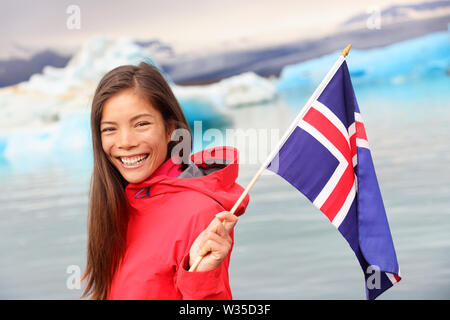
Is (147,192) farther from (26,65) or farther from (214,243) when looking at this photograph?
(26,65)

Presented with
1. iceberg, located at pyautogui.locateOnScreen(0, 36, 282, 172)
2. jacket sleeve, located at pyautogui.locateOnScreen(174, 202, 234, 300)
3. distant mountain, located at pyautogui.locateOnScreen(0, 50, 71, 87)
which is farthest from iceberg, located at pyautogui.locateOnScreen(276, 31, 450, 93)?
jacket sleeve, located at pyautogui.locateOnScreen(174, 202, 234, 300)

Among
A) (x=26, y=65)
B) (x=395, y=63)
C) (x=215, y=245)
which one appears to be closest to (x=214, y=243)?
(x=215, y=245)

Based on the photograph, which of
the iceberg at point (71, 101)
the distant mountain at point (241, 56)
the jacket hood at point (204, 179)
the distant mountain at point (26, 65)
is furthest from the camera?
the distant mountain at point (26, 65)

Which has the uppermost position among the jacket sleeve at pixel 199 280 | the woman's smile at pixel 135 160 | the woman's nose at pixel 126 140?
the woman's nose at pixel 126 140

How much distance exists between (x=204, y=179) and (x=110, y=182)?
0.20m

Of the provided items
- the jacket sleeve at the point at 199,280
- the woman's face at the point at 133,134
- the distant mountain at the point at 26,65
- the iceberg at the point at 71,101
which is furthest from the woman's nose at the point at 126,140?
the distant mountain at the point at 26,65

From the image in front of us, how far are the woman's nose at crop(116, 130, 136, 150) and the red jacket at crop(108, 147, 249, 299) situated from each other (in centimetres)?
8

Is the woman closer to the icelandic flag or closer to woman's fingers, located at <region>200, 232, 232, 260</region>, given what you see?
woman's fingers, located at <region>200, 232, 232, 260</region>

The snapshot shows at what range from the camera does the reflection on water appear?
12.5 feet

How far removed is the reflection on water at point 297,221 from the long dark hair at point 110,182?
2.44 metres

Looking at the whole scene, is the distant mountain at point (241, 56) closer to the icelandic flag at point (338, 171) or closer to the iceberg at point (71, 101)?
the iceberg at point (71, 101)

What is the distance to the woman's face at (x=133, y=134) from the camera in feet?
3.81

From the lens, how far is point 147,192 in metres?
1.20

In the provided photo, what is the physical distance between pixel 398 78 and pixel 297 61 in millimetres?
1174
